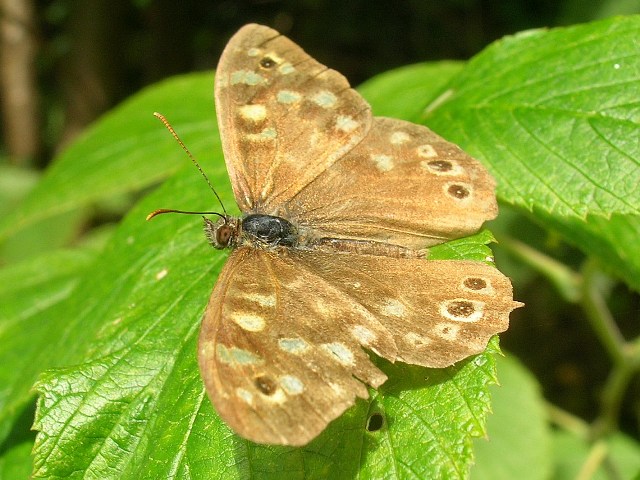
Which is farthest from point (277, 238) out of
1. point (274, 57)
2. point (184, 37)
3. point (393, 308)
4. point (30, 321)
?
point (184, 37)

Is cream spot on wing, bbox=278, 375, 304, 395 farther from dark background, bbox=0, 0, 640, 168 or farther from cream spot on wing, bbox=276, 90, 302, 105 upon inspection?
dark background, bbox=0, 0, 640, 168

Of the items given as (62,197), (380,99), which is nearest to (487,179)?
(380,99)

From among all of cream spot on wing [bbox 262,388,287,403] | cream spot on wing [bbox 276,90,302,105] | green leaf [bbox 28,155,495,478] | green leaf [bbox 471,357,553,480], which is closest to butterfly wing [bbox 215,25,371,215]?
cream spot on wing [bbox 276,90,302,105]

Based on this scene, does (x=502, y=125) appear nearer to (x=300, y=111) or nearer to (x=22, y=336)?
(x=300, y=111)

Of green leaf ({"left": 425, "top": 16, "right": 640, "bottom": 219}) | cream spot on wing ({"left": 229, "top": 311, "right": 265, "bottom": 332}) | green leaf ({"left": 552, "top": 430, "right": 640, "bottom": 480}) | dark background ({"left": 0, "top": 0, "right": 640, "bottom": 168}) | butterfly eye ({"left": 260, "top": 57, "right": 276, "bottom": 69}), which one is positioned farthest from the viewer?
dark background ({"left": 0, "top": 0, "right": 640, "bottom": 168})

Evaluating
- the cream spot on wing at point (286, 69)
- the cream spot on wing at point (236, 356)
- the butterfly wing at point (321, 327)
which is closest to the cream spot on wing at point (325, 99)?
the cream spot on wing at point (286, 69)

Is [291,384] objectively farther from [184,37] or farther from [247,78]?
[184,37]
